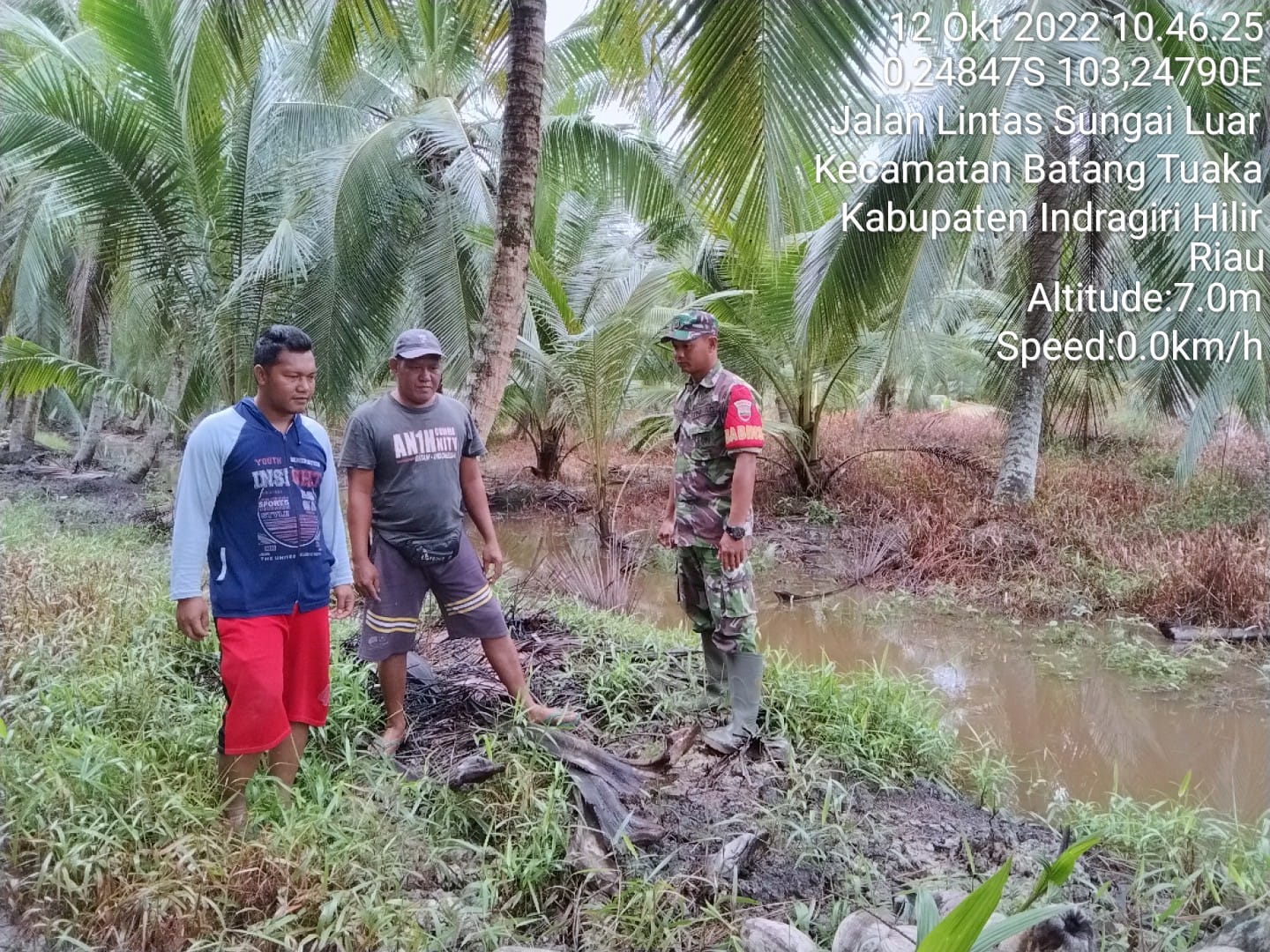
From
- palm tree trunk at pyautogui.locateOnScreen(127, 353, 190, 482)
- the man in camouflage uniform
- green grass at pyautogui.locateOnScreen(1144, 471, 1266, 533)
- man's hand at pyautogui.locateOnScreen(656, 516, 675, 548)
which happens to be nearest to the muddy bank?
the man in camouflage uniform

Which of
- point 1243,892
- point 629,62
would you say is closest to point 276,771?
point 1243,892

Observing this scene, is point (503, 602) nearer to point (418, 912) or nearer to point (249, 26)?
point (418, 912)

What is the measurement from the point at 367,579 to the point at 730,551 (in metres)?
1.30

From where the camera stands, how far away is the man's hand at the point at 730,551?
9.86ft

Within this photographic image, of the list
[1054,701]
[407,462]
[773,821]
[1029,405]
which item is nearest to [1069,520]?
[1029,405]

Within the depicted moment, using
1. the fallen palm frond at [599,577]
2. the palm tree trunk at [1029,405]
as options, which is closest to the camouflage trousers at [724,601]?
the fallen palm frond at [599,577]

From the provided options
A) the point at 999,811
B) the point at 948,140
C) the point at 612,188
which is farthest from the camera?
the point at 612,188

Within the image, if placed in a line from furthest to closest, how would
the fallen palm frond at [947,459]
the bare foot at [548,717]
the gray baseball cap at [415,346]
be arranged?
1. the fallen palm frond at [947,459]
2. the bare foot at [548,717]
3. the gray baseball cap at [415,346]

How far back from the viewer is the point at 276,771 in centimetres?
246

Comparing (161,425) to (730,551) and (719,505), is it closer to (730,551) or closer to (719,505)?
(719,505)

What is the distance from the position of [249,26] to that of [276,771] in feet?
12.8

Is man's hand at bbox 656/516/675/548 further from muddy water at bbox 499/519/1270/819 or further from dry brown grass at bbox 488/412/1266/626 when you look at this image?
dry brown grass at bbox 488/412/1266/626

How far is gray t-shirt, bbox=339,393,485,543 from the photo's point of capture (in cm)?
269

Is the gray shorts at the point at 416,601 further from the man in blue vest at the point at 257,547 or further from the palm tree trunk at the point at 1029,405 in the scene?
the palm tree trunk at the point at 1029,405
